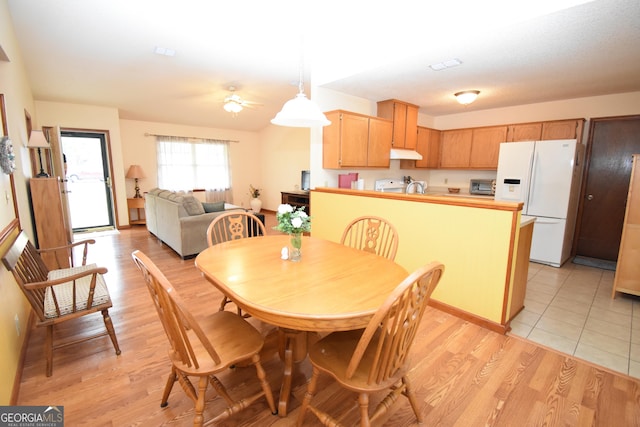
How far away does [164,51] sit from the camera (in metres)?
3.84

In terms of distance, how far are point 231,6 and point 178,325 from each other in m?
3.22

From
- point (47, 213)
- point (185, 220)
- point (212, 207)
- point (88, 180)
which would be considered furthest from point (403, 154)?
point (88, 180)

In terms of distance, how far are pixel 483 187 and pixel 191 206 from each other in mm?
4890

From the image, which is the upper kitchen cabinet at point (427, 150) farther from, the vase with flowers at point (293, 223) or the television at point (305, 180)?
the vase with flowers at point (293, 223)

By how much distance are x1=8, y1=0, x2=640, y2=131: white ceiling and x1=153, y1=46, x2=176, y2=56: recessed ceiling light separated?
0.06 meters

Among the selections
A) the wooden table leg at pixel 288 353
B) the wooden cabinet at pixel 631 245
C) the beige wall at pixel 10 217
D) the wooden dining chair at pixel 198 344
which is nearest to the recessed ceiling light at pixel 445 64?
the wooden cabinet at pixel 631 245

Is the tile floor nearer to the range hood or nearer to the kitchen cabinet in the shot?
the kitchen cabinet

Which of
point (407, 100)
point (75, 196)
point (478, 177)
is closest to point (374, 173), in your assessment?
point (407, 100)

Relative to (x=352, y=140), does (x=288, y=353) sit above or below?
below

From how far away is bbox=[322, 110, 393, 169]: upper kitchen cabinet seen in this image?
3.76 meters

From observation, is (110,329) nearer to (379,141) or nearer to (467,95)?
(379,141)

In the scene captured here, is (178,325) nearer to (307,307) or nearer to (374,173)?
(307,307)

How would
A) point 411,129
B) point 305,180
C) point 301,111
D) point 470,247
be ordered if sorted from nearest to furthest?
point 301,111 < point 470,247 < point 411,129 < point 305,180

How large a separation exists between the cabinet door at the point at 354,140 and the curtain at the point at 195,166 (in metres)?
4.88
